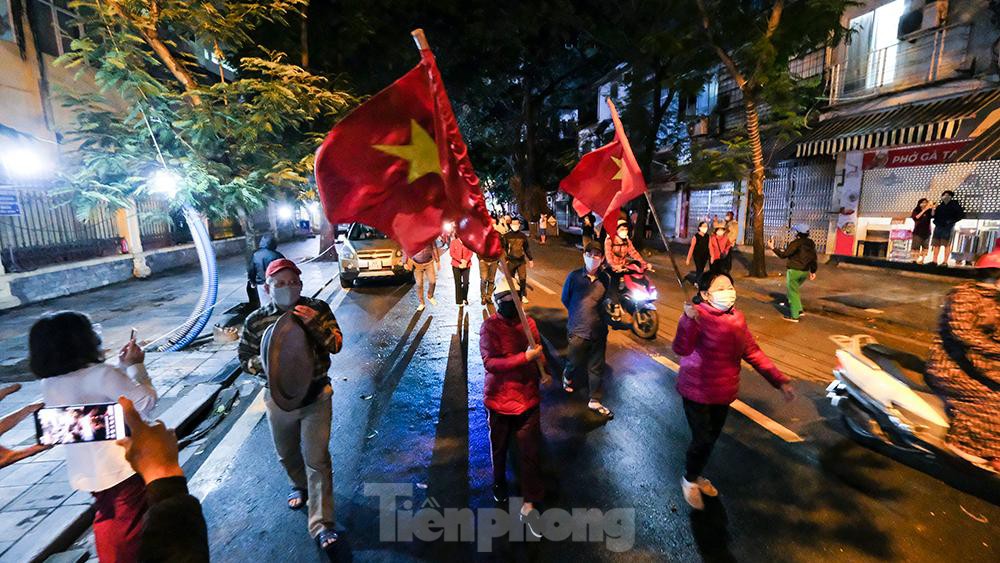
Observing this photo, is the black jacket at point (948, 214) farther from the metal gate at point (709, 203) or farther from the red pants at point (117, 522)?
the red pants at point (117, 522)

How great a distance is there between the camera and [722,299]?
327 cm

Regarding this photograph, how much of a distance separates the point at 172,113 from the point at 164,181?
3.56 ft

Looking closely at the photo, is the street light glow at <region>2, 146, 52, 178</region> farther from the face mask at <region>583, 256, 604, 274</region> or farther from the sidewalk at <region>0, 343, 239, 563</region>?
the face mask at <region>583, 256, 604, 274</region>

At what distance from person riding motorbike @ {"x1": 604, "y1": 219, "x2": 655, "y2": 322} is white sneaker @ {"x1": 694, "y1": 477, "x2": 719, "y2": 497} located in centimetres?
358

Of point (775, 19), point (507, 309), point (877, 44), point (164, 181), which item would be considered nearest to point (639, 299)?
point (507, 309)

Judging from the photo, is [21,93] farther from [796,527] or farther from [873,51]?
[873,51]

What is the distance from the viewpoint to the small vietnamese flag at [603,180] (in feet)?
15.5

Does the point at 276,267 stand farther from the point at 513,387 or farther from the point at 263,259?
the point at 263,259

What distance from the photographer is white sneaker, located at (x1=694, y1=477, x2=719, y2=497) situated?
3.56 m

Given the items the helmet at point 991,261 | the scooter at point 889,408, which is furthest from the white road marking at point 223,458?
the helmet at point 991,261

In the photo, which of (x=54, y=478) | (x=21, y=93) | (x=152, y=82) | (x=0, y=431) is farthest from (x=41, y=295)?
(x=0, y=431)

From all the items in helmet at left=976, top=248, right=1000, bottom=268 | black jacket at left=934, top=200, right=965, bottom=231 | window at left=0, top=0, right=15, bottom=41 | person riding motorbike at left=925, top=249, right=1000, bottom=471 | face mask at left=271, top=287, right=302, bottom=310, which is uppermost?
window at left=0, top=0, right=15, bottom=41

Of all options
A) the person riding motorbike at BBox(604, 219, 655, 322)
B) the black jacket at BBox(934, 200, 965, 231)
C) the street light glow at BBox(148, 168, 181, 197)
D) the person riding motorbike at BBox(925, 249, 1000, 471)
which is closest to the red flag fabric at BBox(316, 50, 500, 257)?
the person riding motorbike at BBox(925, 249, 1000, 471)

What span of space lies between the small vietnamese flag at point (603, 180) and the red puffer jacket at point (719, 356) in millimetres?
1725
